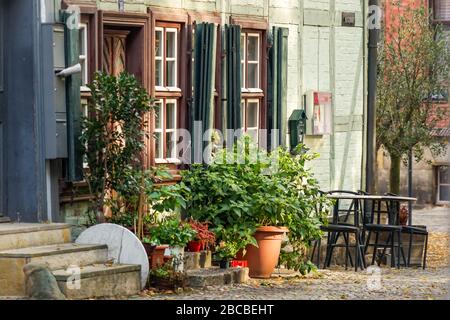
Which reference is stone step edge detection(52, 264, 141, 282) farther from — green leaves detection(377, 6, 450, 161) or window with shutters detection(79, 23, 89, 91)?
green leaves detection(377, 6, 450, 161)

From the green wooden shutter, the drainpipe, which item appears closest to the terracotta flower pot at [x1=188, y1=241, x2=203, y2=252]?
the green wooden shutter

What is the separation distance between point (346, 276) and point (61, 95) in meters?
4.12

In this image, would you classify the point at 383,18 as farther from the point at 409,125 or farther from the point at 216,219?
the point at 216,219

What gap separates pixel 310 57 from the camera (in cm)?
2019

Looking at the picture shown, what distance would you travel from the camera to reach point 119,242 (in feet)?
47.2

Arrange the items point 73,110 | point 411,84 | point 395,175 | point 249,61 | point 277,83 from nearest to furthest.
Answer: point 73,110 → point 249,61 → point 277,83 → point 411,84 → point 395,175

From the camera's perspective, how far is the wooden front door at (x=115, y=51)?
1666 cm

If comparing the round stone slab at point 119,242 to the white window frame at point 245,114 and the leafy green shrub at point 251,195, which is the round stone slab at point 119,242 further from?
the white window frame at point 245,114

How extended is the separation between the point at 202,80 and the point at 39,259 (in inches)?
178

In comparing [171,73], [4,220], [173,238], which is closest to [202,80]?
[171,73]

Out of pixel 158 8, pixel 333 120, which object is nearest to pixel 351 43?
pixel 333 120

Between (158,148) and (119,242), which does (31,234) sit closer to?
(119,242)

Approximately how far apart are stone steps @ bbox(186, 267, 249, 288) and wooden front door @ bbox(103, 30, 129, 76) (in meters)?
2.61
